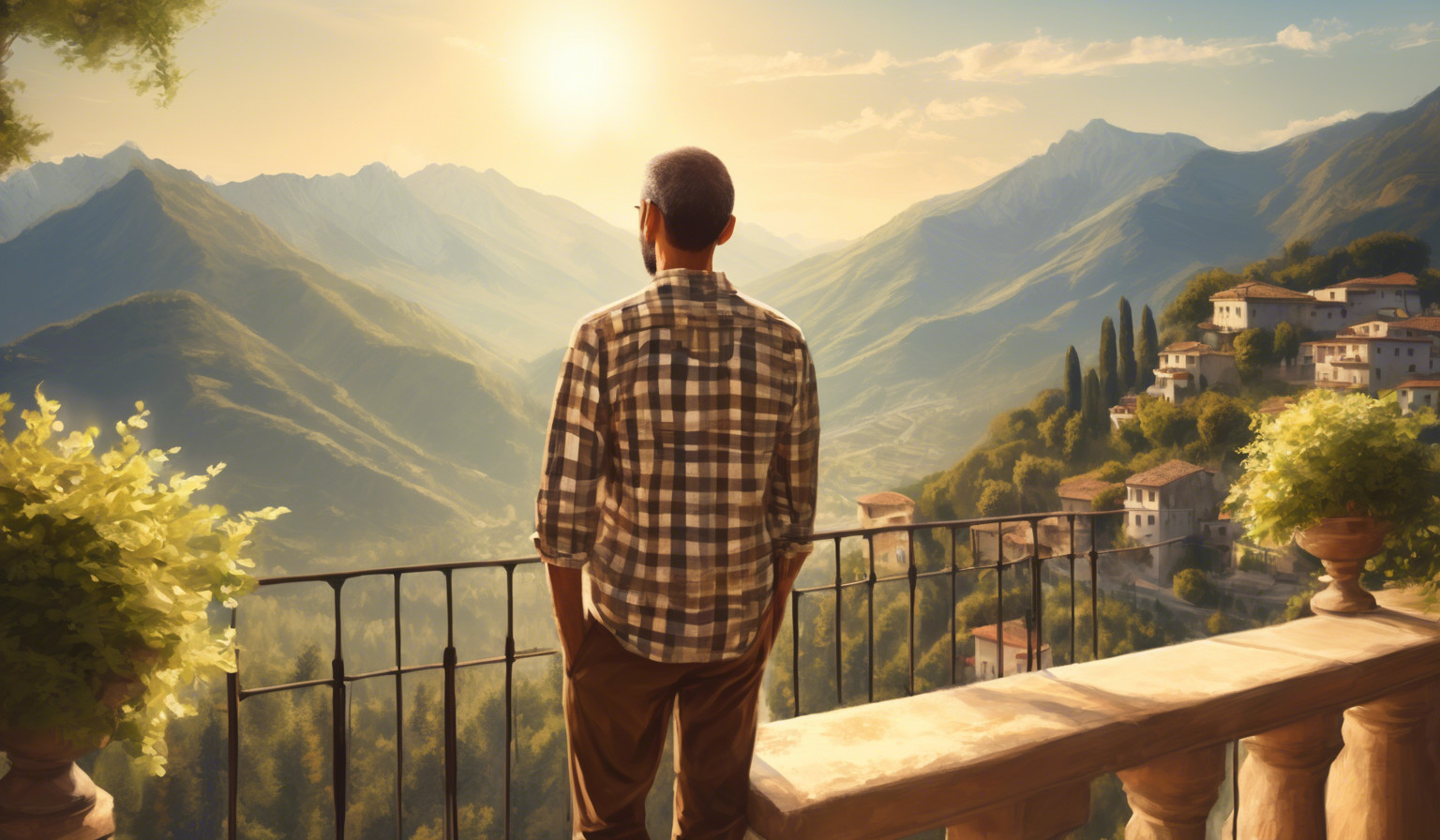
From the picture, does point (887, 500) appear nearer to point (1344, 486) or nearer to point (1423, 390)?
point (1423, 390)

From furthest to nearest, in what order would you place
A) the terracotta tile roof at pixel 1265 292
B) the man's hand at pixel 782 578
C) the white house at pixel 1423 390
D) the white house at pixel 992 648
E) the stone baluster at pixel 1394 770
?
the terracotta tile roof at pixel 1265 292
the white house at pixel 992 648
the white house at pixel 1423 390
the stone baluster at pixel 1394 770
the man's hand at pixel 782 578

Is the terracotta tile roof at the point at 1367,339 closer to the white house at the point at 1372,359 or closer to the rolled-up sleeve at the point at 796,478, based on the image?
the white house at the point at 1372,359

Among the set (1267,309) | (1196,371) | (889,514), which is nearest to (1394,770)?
(1196,371)

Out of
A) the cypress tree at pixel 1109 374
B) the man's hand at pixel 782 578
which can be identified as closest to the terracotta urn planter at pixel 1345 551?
the man's hand at pixel 782 578

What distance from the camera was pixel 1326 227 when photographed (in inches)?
1315

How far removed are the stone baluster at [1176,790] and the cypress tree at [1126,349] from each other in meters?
30.5

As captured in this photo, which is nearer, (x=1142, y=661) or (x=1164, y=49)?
(x=1142, y=661)

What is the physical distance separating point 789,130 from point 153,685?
211 ft

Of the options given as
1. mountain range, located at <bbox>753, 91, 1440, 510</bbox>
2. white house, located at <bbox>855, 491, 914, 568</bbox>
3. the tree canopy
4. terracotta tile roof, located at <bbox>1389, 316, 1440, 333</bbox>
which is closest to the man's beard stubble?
the tree canopy

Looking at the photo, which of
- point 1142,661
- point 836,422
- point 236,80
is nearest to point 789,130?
point 836,422

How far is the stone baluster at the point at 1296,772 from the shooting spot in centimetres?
162

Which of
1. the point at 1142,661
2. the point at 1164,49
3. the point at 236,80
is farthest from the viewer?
the point at 236,80

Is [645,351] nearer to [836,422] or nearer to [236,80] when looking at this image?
[836,422]

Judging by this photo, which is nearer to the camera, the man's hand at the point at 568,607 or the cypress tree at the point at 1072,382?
the man's hand at the point at 568,607
